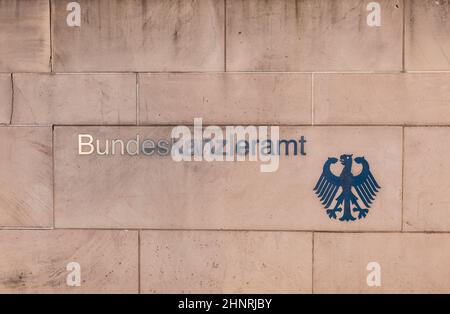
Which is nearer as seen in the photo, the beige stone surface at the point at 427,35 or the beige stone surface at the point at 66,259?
the beige stone surface at the point at 427,35

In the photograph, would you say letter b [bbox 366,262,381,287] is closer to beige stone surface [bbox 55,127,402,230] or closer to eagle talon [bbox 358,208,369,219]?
beige stone surface [bbox 55,127,402,230]

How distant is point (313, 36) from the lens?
18.4ft

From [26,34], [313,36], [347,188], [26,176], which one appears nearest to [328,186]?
[347,188]

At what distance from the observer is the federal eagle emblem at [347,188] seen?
5.70 metres

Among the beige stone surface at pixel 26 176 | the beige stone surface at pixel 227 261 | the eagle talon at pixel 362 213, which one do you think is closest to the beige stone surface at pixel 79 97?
the beige stone surface at pixel 26 176

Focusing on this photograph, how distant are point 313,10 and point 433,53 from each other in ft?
5.54

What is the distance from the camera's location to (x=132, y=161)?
5.76 m

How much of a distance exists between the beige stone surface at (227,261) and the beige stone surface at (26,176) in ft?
4.86

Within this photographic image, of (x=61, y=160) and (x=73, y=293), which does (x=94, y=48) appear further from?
(x=73, y=293)

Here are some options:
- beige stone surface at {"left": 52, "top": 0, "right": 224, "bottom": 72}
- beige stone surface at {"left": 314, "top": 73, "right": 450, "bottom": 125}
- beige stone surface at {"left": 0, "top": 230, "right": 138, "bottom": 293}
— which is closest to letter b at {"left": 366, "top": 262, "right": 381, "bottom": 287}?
beige stone surface at {"left": 314, "top": 73, "right": 450, "bottom": 125}

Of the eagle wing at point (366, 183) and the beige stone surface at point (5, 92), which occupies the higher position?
the beige stone surface at point (5, 92)

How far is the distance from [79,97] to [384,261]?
15.4ft

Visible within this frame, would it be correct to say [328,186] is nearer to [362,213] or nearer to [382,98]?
[362,213]

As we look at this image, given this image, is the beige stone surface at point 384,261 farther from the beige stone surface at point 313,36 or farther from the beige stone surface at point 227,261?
the beige stone surface at point 313,36
